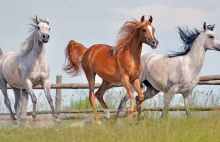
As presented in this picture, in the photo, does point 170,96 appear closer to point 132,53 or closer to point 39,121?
point 132,53

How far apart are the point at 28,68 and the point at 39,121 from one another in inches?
112

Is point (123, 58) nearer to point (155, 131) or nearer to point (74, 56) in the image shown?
point (74, 56)

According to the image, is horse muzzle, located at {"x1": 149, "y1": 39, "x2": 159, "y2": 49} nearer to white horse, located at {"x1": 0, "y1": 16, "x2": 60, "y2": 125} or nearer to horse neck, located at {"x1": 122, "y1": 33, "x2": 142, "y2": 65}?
horse neck, located at {"x1": 122, "y1": 33, "x2": 142, "y2": 65}

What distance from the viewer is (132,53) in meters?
11.8

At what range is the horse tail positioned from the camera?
13328 mm

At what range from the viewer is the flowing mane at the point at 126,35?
11883mm

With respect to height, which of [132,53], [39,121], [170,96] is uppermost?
[132,53]

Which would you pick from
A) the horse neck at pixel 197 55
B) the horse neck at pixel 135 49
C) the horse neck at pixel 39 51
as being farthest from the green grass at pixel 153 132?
the horse neck at pixel 39 51

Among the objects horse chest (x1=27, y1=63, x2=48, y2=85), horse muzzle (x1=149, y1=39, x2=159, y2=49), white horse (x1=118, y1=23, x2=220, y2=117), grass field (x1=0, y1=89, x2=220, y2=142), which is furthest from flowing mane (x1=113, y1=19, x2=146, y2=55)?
grass field (x1=0, y1=89, x2=220, y2=142)

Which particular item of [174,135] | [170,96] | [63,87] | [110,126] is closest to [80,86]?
[63,87]

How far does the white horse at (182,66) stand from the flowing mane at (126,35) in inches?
45.5

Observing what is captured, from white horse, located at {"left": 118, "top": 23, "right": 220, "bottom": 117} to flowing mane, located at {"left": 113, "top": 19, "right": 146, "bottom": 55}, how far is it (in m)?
1.15

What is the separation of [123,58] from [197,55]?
5.64 ft

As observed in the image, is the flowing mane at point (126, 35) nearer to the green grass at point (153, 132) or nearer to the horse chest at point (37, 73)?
the horse chest at point (37, 73)
